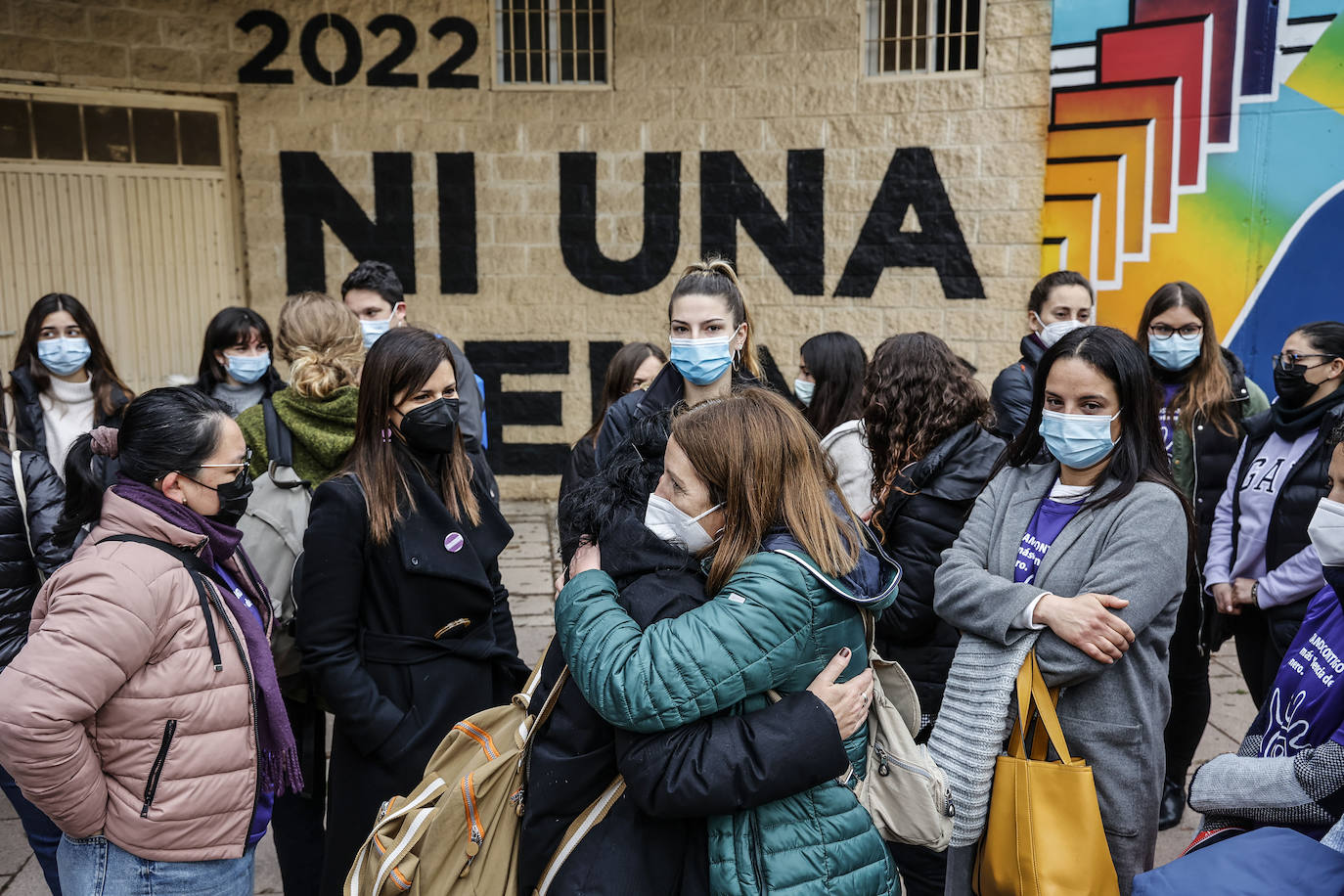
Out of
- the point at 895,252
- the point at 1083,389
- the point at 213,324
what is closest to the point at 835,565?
the point at 1083,389

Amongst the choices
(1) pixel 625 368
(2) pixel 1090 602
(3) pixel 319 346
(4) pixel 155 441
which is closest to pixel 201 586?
(4) pixel 155 441

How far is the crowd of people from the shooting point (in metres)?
1.83

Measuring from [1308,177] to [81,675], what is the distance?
7951 millimetres

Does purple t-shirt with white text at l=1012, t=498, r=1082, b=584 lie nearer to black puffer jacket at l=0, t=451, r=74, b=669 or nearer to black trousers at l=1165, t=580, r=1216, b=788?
black trousers at l=1165, t=580, r=1216, b=788

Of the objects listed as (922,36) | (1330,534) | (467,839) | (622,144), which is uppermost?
(922,36)

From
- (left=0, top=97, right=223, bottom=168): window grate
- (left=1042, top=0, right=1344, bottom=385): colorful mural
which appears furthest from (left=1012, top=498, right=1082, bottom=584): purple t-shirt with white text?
(left=0, top=97, right=223, bottom=168): window grate

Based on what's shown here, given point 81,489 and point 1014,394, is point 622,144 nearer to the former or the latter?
point 1014,394

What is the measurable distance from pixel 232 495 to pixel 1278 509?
3564 millimetres

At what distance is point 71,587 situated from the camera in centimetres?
212

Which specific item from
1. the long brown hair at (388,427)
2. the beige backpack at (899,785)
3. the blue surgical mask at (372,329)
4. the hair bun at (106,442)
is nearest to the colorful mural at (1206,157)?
the blue surgical mask at (372,329)

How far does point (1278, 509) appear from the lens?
3.75 meters

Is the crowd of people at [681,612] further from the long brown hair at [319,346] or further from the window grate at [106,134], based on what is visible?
the window grate at [106,134]

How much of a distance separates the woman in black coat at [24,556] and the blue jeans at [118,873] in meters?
0.80

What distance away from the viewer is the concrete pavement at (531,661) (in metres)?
3.67
